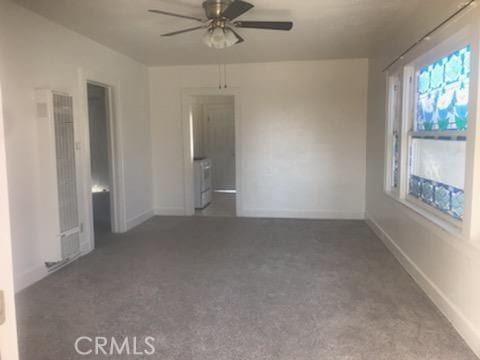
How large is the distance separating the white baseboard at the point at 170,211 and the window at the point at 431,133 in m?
3.40

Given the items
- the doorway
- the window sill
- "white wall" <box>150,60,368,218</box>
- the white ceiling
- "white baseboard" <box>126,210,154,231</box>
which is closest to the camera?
the window sill

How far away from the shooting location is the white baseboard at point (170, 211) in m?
6.27

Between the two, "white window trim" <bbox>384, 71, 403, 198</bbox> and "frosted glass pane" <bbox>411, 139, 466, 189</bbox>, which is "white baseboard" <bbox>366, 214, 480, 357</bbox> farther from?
"frosted glass pane" <bbox>411, 139, 466, 189</bbox>

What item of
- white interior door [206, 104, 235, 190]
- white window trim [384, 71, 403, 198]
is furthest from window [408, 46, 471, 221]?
white interior door [206, 104, 235, 190]

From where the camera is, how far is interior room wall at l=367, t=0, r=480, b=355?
2318 mm

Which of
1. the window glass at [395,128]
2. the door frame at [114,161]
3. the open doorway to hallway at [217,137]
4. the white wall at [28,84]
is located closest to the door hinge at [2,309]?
the white wall at [28,84]

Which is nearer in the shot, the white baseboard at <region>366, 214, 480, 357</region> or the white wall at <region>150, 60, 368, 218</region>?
the white baseboard at <region>366, 214, 480, 357</region>

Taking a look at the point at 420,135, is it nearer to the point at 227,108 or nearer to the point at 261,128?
the point at 261,128

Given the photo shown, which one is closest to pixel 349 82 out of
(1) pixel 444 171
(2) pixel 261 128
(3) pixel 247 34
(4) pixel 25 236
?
(2) pixel 261 128

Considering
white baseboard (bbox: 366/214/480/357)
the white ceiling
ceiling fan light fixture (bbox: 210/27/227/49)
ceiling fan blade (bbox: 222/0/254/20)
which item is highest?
the white ceiling

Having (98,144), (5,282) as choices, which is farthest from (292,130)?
(5,282)

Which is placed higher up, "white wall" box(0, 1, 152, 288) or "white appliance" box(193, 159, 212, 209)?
"white wall" box(0, 1, 152, 288)

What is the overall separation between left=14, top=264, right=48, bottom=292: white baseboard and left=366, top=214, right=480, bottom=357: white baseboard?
343 cm

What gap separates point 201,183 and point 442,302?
4865mm
